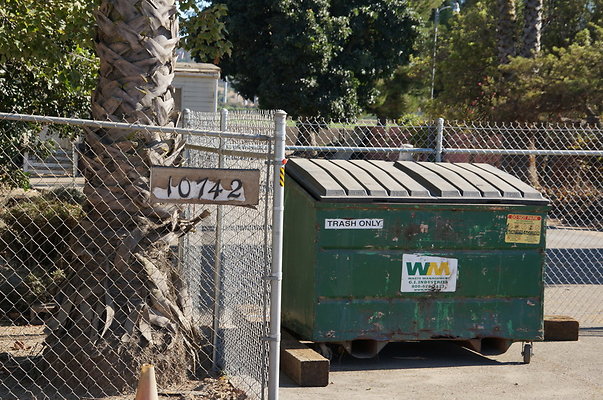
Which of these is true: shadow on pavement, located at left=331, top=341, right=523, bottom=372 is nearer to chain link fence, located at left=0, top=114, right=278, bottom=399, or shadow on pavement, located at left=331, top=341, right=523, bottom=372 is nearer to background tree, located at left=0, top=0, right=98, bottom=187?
chain link fence, located at left=0, top=114, right=278, bottom=399

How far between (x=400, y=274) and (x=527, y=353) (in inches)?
55.8

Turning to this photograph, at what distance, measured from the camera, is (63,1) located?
8859mm

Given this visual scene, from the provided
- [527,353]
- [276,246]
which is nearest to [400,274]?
[527,353]

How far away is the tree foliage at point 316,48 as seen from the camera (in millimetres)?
26328

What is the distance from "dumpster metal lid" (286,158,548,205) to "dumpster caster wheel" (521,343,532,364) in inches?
50.4

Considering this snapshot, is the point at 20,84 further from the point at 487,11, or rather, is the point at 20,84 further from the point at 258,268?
the point at 487,11

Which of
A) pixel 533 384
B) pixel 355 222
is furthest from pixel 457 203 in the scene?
pixel 533 384

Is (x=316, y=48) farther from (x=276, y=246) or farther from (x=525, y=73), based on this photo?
(x=276, y=246)

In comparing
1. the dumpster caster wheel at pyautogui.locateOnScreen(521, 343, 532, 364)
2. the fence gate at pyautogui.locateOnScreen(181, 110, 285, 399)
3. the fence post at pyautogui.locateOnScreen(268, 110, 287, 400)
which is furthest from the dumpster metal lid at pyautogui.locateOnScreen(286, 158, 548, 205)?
the fence post at pyautogui.locateOnScreen(268, 110, 287, 400)

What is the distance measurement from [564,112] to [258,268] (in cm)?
1417

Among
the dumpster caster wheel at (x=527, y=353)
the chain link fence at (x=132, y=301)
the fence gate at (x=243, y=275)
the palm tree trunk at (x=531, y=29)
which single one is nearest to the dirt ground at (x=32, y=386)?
the chain link fence at (x=132, y=301)

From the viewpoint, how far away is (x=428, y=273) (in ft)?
23.8

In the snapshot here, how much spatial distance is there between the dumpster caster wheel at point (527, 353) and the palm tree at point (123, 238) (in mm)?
3134

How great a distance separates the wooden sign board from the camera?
5.15 metres
